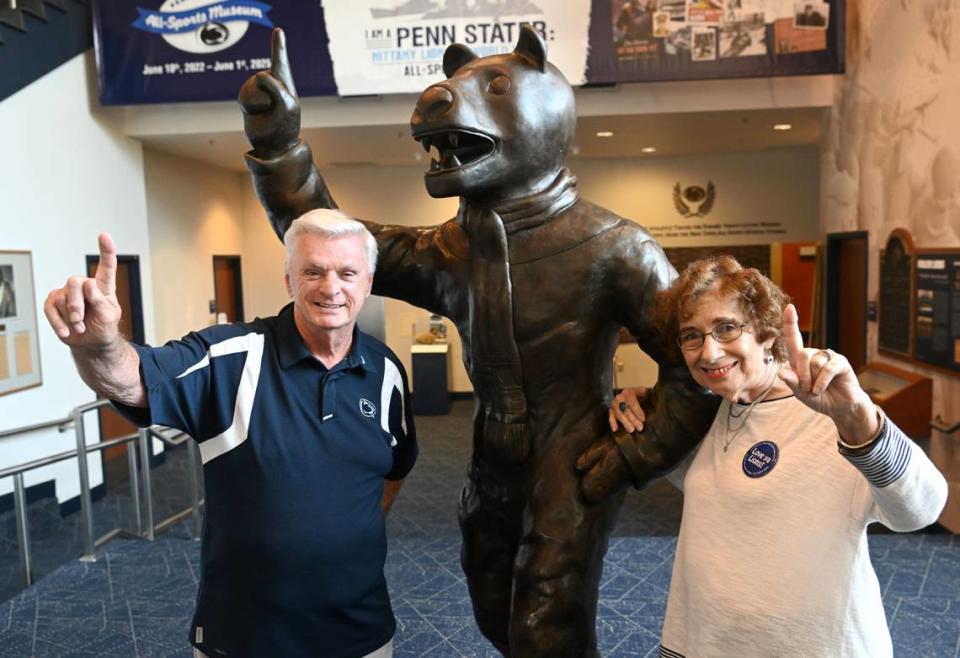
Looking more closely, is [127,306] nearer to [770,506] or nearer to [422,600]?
[422,600]

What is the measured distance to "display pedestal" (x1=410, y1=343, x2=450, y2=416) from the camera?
30.3 ft

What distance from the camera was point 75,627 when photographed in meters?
3.43

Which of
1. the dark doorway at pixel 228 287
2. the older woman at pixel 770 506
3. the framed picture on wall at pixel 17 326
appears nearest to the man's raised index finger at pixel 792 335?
the older woman at pixel 770 506

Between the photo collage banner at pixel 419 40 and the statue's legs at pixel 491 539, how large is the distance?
4.61 m

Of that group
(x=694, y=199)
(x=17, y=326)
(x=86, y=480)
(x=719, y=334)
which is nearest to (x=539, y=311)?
(x=719, y=334)

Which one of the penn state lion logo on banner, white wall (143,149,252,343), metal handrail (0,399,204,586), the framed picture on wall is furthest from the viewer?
the penn state lion logo on banner

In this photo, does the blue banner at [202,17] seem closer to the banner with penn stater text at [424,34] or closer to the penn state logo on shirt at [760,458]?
the banner with penn stater text at [424,34]

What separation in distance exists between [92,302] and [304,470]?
573 millimetres

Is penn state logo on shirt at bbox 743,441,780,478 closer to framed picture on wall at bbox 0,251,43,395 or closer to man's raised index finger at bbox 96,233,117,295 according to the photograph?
man's raised index finger at bbox 96,233,117,295

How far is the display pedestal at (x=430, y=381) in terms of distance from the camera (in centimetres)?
923

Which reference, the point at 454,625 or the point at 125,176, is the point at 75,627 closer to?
the point at 454,625

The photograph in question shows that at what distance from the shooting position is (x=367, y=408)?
A: 1771 mm

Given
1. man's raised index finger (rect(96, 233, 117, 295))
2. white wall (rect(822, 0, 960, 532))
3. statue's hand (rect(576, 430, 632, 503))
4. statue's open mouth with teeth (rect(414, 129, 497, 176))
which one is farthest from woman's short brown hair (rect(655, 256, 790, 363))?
white wall (rect(822, 0, 960, 532))

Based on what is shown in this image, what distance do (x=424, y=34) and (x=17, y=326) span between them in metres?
3.71
